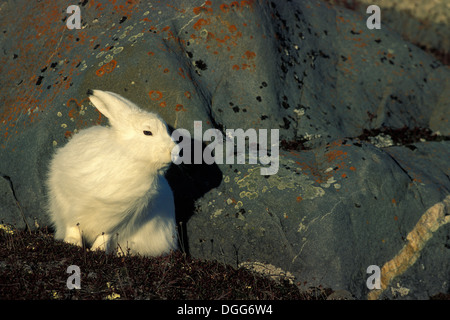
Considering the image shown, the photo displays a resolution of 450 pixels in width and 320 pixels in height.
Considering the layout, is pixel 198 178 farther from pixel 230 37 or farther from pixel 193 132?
pixel 230 37

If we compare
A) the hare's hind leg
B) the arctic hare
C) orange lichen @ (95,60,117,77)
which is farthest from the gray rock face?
the hare's hind leg

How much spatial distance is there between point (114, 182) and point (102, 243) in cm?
124

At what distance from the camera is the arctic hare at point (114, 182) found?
21.3 feet

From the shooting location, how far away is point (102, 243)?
7266 mm

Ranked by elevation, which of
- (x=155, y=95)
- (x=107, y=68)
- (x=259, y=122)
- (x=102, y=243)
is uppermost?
(x=107, y=68)

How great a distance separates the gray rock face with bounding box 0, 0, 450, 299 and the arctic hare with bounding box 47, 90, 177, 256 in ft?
2.24

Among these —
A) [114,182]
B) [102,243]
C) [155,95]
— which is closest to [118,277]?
[114,182]

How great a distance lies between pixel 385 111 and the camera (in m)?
9.52

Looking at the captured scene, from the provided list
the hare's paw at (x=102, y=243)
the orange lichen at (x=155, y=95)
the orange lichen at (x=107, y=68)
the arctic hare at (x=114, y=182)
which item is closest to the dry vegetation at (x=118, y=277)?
the hare's paw at (x=102, y=243)

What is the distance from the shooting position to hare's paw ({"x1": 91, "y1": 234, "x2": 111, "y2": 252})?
7255 millimetres

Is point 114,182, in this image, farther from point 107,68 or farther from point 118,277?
point 107,68

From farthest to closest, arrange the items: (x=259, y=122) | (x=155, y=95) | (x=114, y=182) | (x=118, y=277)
Result: (x=259, y=122) → (x=155, y=95) → (x=114, y=182) → (x=118, y=277)

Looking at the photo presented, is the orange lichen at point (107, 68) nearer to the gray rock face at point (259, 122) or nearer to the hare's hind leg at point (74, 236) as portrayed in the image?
the gray rock face at point (259, 122)

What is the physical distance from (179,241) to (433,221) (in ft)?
13.0
